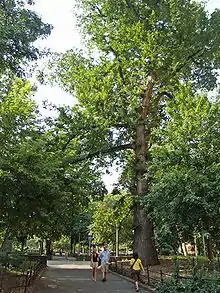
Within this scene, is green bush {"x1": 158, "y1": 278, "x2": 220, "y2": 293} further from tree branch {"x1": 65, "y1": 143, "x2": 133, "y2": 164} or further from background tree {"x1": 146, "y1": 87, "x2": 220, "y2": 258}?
tree branch {"x1": 65, "y1": 143, "x2": 133, "y2": 164}

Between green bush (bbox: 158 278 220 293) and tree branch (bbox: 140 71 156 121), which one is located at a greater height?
tree branch (bbox: 140 71 156 121)

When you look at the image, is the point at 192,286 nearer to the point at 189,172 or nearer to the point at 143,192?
the point at 189,172

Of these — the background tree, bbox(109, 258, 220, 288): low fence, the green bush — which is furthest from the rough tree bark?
the green bush

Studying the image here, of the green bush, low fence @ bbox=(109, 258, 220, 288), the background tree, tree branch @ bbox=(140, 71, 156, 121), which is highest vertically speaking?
tree branch @ bbox=(140, 71, 156, 121)

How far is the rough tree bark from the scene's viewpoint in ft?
76.2

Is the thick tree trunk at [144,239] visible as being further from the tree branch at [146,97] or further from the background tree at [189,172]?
the tree branch at [146,97]

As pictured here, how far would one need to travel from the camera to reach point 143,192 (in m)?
23.8

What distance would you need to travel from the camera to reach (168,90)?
26.2 meters

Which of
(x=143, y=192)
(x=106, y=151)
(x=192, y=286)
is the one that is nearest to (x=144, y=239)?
(x=143, y=192)

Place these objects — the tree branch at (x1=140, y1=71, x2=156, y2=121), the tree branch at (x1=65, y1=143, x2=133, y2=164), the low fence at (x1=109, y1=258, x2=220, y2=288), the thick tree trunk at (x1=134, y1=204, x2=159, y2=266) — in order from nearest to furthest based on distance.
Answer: the low fence at (x1=109, y1=258, x2=220, y2=288)
the thick tree trunk at (x1=134, y1=204, x2=159, y2=266)
the tree branch at (x1=65, y1=143, x2=133, y2=164)
the tree branch at (x1=140, y1=71, x2=156, y2=121)

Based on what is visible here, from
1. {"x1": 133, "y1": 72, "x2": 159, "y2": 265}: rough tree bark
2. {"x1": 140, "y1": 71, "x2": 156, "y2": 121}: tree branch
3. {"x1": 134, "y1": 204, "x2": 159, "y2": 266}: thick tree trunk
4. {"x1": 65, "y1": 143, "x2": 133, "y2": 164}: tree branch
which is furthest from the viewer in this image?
{"x1": 140, "y1": 71, "x2": 156, "y2": 121}: tree branch

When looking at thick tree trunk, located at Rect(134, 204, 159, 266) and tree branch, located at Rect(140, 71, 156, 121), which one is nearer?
thick tree trunk, located at Rect(134, 204, 159, 266)

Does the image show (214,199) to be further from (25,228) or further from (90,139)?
(90,139)

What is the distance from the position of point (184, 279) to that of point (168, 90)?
15480mm
